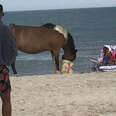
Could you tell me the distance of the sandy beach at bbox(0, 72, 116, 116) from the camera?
743 cm

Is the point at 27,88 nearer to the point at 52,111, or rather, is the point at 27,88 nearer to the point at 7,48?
the point at 52,111

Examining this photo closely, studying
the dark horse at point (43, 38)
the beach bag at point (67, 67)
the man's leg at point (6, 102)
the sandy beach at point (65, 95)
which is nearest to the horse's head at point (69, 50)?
the dark horse at point (43, 38)

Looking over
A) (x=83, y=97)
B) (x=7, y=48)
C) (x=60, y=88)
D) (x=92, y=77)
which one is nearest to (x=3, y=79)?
(x=7, y=48)

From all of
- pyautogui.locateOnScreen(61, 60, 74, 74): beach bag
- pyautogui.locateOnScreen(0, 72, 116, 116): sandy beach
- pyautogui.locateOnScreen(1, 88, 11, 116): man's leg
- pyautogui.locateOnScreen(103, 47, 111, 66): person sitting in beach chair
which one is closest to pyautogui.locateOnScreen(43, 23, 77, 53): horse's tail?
pyautogui.locateOnScreen(61, 60, 74, 74): beach bag

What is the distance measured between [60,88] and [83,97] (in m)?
0.94

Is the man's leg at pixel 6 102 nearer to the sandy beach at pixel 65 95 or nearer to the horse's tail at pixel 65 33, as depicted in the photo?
the sandy beach at pixel 65 95

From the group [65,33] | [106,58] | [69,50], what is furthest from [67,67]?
[106,58]

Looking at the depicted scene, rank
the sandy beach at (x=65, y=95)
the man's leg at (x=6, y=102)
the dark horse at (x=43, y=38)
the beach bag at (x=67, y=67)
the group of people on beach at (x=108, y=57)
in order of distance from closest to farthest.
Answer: the man's leg at (x=6, y=102) < the sandy beach at (x=65, y=95) < the dark horse at (x=43, y=38) < the beach bag at (x=67, y=67) < the group of people on beach at (x=108, y=57)

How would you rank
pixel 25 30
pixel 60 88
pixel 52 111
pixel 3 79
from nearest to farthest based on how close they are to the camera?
pixel 3 79 < pixel 52 111 < pixel 60 88 < pixel 25 30

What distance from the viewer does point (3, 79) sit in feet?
19.4

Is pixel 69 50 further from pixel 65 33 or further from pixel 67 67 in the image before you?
pixel 65 33

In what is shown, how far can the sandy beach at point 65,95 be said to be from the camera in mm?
7426

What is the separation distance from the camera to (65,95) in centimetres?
858

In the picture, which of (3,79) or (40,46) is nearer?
(3,79)
